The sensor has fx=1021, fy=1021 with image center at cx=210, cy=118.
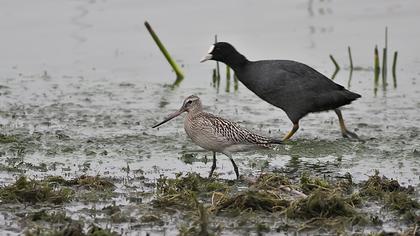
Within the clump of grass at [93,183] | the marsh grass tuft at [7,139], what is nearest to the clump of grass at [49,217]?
the clump of grass at [93,183]

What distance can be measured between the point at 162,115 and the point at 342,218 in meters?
5.51

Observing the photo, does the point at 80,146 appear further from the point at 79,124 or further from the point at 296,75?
the point at 296,75

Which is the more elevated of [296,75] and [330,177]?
[296,75]

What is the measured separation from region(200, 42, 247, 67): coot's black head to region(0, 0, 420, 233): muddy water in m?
0.75

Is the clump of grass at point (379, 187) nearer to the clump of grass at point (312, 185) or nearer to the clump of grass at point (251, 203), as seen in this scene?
the clump of grass at point (312, 185)

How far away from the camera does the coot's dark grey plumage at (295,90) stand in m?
12.5

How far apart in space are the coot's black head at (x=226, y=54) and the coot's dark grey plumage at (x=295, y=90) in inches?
13.4

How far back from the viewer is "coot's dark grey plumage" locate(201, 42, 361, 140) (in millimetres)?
12516

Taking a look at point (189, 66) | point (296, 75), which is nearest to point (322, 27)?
point (189, 66)

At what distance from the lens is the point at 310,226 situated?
816 cm

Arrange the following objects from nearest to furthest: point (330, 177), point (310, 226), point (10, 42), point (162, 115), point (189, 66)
→ 1. point (310, 226)
2. point (330, 177)
3. point (162, 115)
4. point (189, 66)
5. point (10, 42)

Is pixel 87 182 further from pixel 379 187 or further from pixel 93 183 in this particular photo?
pixel 379 187

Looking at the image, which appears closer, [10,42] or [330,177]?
[330,177]

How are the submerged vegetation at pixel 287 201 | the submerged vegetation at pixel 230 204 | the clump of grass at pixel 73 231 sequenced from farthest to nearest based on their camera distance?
1. the submerged vegetation at pixel 287 201
2. the submerged vegetation at pixel 230 204
3. the clump of grass at pixel 73 231
